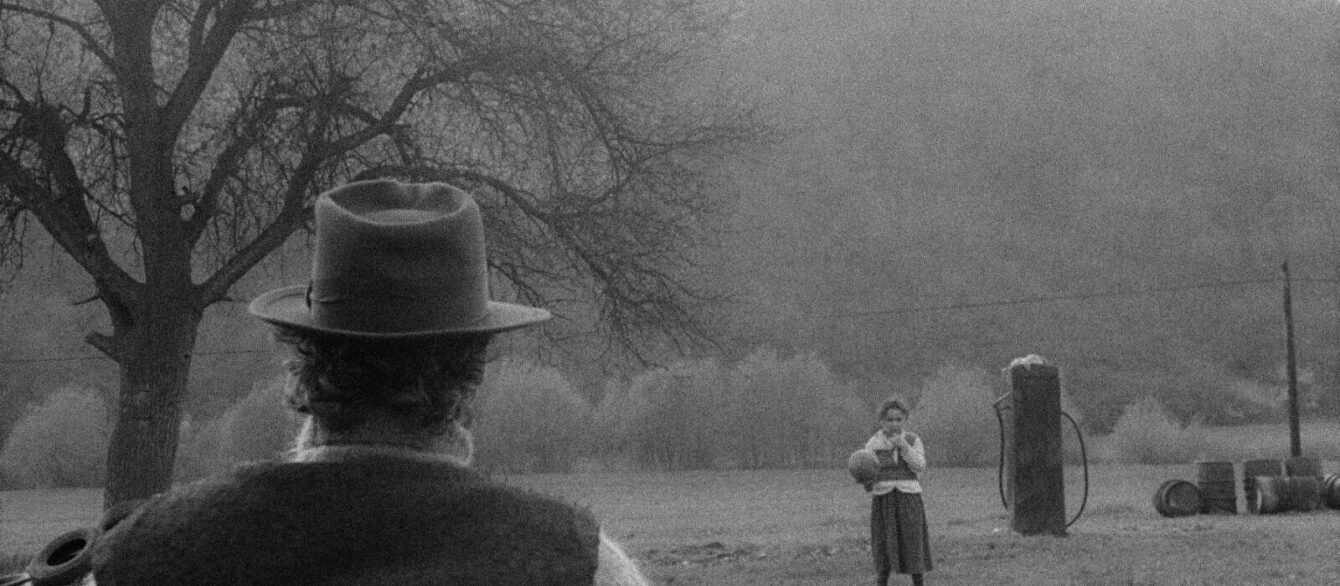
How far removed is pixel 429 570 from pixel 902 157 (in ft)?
274

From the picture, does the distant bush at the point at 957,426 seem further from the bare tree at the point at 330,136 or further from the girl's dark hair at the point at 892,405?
the girl's dark hair at the point at 892,405

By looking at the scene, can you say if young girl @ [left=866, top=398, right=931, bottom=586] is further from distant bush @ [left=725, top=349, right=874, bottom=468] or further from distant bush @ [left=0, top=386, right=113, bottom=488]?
distant bush @ [left=725, top=349, right=874, bottom=468]

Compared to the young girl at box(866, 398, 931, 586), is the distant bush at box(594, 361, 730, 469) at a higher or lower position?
lower

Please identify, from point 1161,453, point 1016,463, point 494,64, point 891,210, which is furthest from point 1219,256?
point 494,64

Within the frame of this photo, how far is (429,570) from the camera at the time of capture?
73.3 inches

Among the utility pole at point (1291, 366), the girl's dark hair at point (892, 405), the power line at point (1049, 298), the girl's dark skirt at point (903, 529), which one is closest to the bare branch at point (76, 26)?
the girl's dark hair at point (892, 405)

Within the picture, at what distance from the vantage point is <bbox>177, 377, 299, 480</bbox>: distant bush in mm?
26922

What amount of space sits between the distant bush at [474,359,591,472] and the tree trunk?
24.0 m

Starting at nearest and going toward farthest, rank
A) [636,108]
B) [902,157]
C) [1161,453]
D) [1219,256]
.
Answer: [636,108] → [1161,453] → [1219,256] → [902,157]

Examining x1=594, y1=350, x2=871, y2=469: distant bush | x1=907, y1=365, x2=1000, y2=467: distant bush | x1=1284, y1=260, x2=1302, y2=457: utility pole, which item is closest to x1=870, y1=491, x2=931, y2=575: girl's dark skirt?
x1=1284, y1=260, x2=1302, y2=457: utility pole

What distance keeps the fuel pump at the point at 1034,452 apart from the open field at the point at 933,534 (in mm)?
349

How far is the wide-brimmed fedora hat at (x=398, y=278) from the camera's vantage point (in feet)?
6.61

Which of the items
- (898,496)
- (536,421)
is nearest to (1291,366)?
(536,421)

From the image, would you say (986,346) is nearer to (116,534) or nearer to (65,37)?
(65,37)
